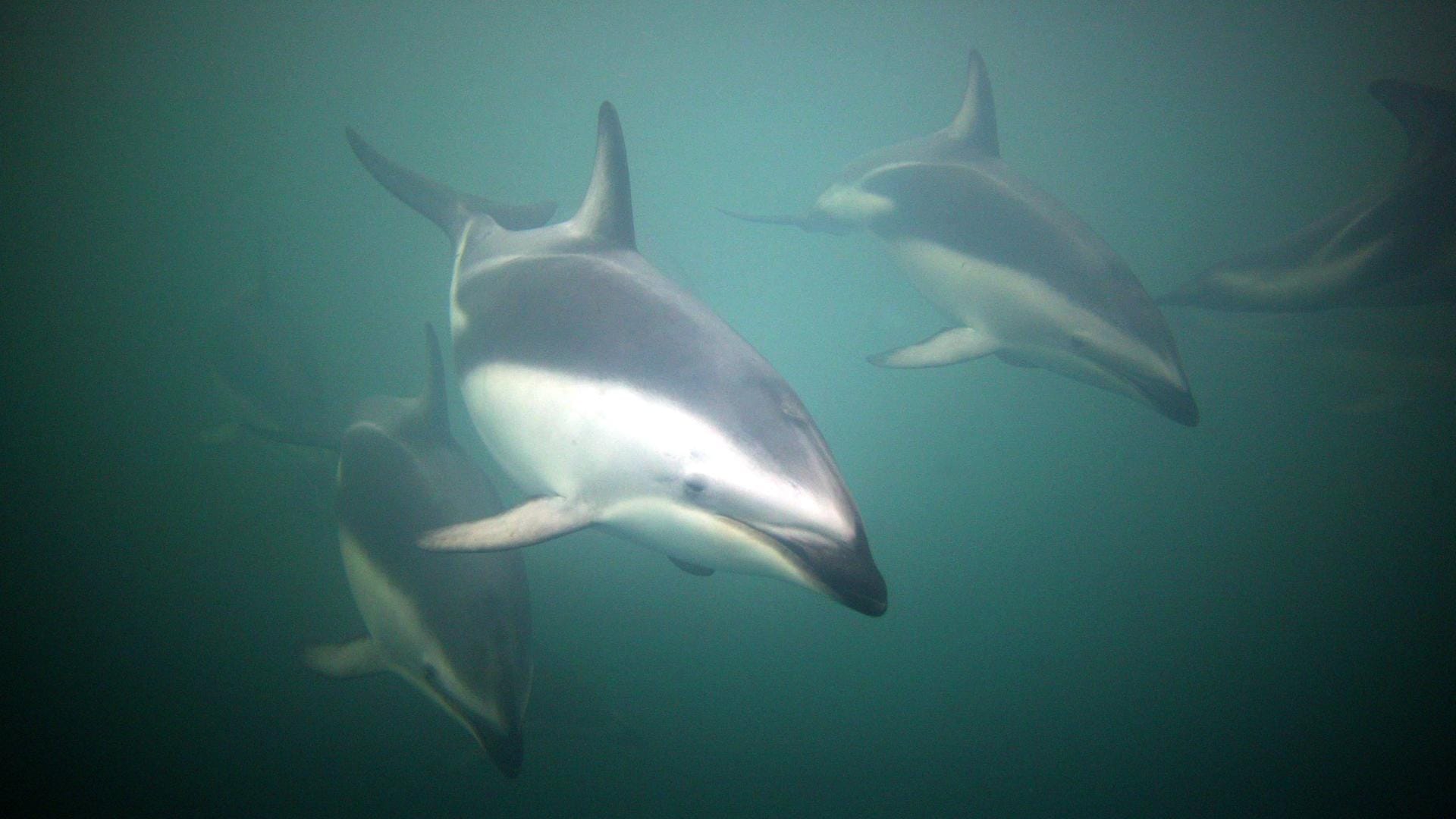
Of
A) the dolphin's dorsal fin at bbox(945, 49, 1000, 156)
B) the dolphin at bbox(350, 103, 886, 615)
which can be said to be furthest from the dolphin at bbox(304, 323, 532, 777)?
the dolphin's dorsal fin at bbox(945, 49, 1000, 156)

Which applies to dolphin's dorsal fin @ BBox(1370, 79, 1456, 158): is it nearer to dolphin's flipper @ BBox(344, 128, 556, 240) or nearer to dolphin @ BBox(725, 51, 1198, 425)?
dolphin @ BBox(725, 51, 1198, 425)

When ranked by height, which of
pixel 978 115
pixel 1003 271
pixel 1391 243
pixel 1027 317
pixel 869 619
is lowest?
pixel 869 619

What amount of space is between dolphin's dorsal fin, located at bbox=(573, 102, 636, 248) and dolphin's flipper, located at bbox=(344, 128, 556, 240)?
6.78ft

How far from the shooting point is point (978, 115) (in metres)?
6.31

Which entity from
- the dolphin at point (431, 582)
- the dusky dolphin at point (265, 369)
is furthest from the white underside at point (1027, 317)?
the dusky dolphin at point (265, 369)

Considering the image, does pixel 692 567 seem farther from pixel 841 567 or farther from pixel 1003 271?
pixel 1003 271

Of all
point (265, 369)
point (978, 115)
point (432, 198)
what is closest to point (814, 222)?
point (978, 115)

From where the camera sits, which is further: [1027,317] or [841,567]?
[1027,317]

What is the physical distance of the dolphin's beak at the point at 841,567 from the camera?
1540 millimetres

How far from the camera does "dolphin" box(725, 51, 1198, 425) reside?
4.32 meters

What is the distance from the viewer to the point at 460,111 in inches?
1411

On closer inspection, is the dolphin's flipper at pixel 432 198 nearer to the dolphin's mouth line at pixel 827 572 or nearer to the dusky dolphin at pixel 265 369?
the dusky dolphin at pixel 265 369

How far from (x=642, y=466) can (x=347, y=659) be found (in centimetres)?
328

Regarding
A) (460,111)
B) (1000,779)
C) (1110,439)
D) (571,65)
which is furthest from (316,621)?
(460,111)
